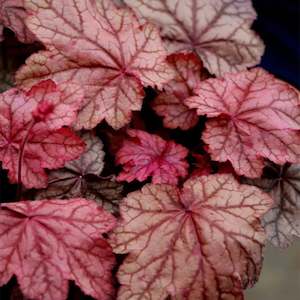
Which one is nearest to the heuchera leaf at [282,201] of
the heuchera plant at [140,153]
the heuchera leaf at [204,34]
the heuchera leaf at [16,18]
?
the heuchera plant at [140,153]

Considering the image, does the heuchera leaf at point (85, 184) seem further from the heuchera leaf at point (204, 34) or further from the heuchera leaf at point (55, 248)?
the heuchera leaf at point (204, 34)

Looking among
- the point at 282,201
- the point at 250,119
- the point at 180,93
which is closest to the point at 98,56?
the point at 180,93

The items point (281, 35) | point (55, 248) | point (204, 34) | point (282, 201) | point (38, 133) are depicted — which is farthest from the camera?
point (281, 35)

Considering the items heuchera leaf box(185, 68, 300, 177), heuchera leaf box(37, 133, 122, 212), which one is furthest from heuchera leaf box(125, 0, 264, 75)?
heuchera leaf box(37, 133, 122, 212)

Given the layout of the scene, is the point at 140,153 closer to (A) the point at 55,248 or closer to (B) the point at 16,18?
(A) the point at 55,248

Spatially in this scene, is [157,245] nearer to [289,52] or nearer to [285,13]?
[289,52]

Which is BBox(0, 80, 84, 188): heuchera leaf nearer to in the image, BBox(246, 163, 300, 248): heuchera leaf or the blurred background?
BBox(246, 163, 300, 248): heuchera leaf
